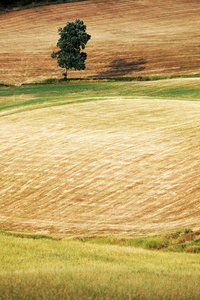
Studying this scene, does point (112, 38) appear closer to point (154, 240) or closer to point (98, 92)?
point (98, 92)

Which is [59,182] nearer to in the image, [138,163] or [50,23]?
[138,163]

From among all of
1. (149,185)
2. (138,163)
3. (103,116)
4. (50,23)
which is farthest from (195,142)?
(50,23)

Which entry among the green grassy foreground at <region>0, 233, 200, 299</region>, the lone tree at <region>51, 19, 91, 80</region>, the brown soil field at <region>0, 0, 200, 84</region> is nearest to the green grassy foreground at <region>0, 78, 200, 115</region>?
the lone tree at <region>51, 19, 91, 80</region>

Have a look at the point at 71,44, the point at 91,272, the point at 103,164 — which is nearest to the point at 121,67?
the point at 71,44

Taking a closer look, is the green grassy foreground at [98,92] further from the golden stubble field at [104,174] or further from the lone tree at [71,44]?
the lone tree at [71,44]

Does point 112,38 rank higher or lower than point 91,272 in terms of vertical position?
higher

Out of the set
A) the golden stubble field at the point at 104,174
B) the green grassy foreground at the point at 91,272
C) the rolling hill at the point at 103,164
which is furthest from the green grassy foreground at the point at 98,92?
the green grassy foreground at the point at 91,272

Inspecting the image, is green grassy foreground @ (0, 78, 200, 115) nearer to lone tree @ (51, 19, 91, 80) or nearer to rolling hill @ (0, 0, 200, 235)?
rolling hill @ (0, 0, 200, 235)
